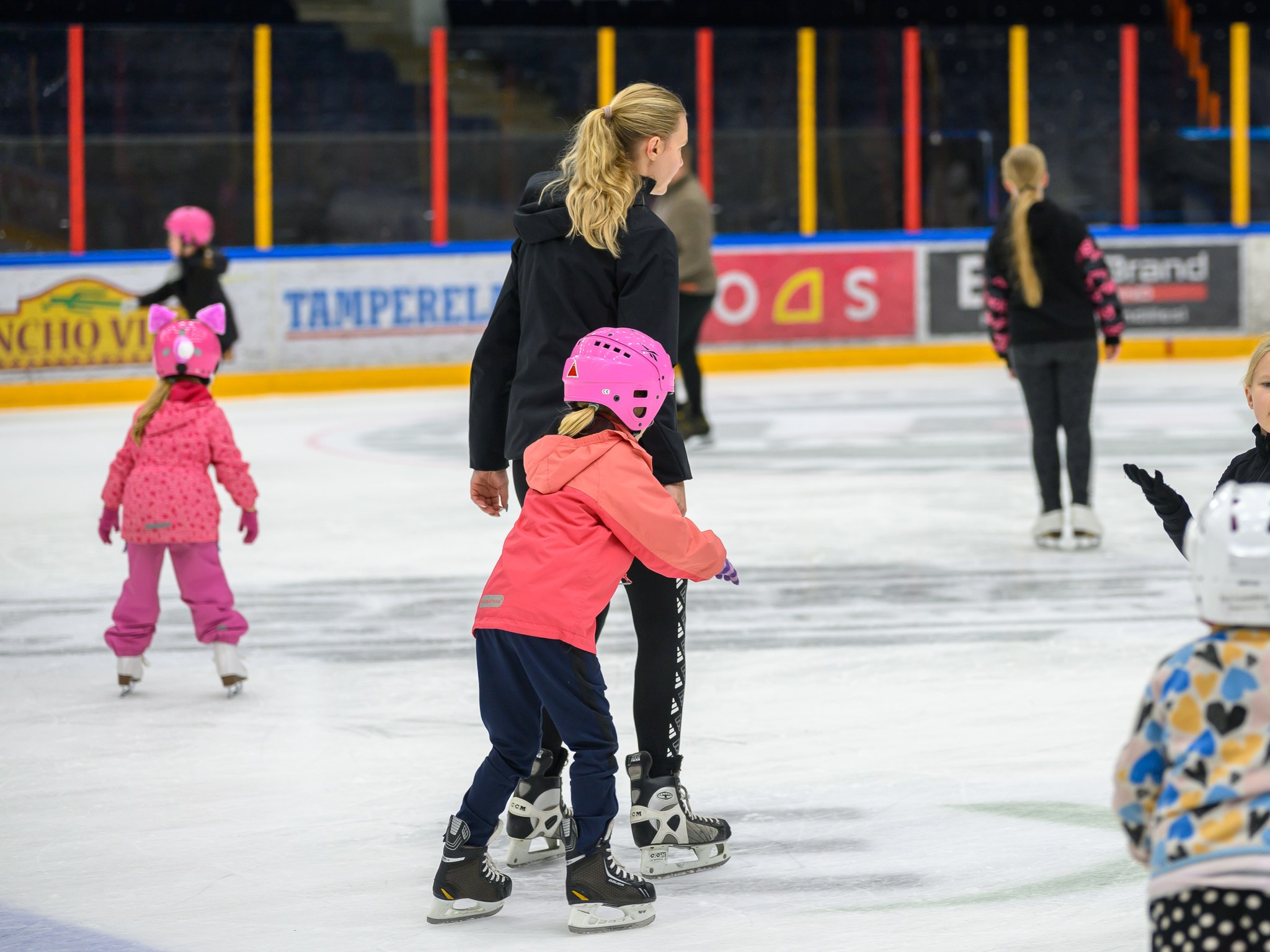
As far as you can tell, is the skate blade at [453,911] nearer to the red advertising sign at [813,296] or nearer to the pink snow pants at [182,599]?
the pink snow pants at [182,599]

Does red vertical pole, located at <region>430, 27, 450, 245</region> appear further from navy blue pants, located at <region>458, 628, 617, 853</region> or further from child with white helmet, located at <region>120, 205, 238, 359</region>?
navy blue pants, located at <region>458, 628, 617, 853</region>

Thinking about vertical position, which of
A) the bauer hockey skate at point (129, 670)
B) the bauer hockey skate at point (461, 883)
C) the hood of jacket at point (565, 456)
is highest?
the hood of jacket at point (565, 456)

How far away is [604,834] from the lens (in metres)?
3.00

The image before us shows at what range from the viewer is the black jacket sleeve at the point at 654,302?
127 inches

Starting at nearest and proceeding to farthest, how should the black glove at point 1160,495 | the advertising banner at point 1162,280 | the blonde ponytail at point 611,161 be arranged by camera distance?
the black glove at point 1160,495 < the blonde ponytail at point 611,161 < the advertising banner at point 1162,280

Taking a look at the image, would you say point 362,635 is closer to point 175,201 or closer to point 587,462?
point 587,462

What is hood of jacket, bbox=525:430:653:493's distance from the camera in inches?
117

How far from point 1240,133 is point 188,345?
1315 centimetres

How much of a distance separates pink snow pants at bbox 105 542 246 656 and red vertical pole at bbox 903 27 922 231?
11.5 m

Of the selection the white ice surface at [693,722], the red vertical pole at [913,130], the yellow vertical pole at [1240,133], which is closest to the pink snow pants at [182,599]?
the white ice surface at [693,722]

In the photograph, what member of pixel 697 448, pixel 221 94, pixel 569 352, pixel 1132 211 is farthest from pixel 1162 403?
pixel 569 352

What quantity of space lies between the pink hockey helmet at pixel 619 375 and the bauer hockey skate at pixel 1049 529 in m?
4.13

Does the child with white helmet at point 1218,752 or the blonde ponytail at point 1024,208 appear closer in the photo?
the child with white helmet at point 1218,752

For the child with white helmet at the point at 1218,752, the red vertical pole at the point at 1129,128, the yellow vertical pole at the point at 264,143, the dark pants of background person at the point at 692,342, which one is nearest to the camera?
the child with white helmet at the point at 1218,752
